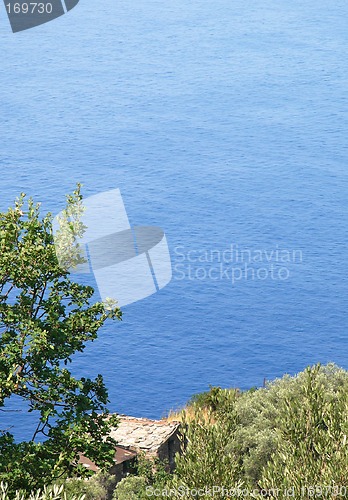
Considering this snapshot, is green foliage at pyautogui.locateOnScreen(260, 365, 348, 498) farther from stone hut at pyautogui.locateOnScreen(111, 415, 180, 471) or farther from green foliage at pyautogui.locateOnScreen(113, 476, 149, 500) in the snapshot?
stone hut at pyautogui.locateOnScreen(111, 415, 180, 471)

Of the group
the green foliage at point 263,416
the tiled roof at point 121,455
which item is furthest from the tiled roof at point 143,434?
the green foliage at point 263,416

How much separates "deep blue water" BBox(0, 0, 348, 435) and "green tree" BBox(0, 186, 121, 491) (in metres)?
61.9

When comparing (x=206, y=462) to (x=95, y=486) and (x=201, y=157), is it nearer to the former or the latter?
(x=95, y=486)

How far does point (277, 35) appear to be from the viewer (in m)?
178

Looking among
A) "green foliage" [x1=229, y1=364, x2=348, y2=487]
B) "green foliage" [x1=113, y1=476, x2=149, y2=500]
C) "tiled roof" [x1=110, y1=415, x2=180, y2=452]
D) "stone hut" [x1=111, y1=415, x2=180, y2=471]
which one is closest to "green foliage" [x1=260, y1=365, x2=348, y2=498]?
"green foliage" [x1=229, y1=364, x2=348, y2=487]

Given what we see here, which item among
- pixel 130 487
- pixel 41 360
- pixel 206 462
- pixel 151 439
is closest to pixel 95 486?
pixel 130 487

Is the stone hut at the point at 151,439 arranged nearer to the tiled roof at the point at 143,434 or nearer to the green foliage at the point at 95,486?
the tiled roof at the point at 143,434

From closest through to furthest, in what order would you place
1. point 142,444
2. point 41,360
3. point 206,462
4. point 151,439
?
point 206,462 < point 41,360 < point 142,444 < point 151,439

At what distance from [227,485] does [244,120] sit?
132352 millimetres

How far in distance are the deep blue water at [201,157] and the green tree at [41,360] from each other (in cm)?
6192

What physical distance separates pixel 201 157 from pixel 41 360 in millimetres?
113934

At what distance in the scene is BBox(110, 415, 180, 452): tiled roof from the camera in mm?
40625

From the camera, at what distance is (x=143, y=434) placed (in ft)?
138

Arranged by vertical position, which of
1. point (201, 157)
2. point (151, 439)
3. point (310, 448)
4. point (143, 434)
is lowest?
point (310, 448)
